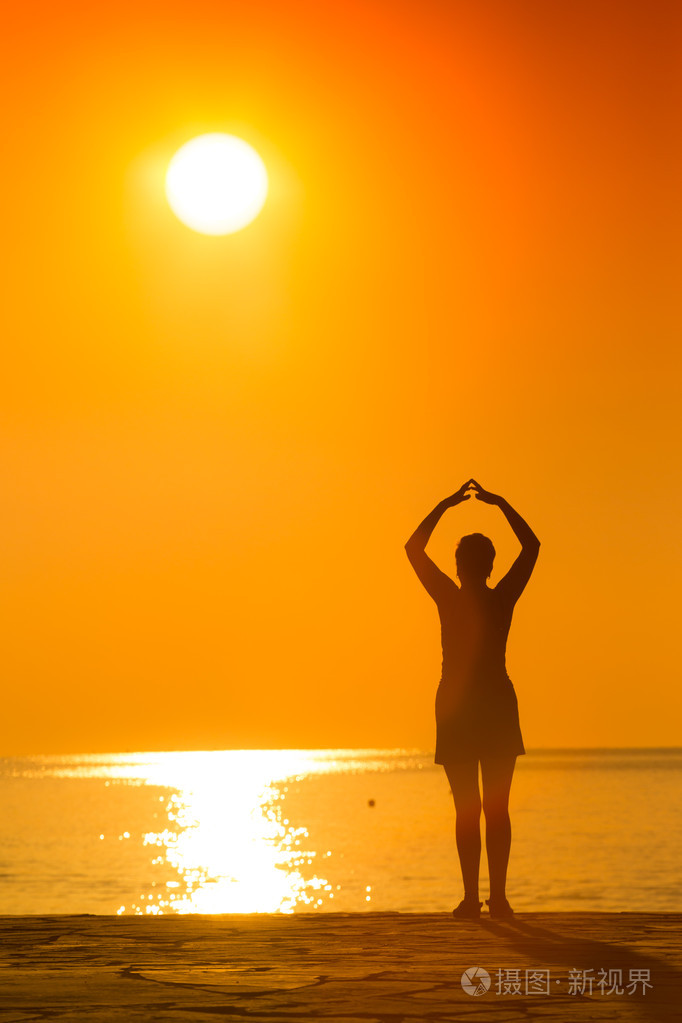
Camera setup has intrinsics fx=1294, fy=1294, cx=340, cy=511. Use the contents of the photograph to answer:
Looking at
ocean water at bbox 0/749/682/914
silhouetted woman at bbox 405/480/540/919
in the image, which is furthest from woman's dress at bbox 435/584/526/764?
ocean water at bbox 0/749/682/914

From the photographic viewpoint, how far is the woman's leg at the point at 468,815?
26.6 ft

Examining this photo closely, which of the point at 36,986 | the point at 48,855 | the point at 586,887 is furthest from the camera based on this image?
the point at 48,855

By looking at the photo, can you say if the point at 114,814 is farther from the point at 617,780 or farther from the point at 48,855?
the point at 617,780

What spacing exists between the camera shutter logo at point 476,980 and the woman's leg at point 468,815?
209 cm

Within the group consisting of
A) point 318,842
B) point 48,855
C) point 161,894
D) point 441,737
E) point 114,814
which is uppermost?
point 114,814

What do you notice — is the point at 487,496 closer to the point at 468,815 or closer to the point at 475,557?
the point at 475,557

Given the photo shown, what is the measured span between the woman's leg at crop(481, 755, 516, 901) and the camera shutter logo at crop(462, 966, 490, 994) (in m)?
2.15

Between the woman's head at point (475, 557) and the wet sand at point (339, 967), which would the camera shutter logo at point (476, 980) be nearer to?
the wet sand at point (339, 967)

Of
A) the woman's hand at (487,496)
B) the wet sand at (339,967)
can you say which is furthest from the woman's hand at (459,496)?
the wet sand at (339,967)

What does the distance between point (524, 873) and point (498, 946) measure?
35143 millimetres

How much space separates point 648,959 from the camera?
621cm

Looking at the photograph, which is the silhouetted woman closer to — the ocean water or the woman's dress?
the woman's dress

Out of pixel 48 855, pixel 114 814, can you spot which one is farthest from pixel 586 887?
pixel 114 814

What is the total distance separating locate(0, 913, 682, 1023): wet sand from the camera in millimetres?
5059
